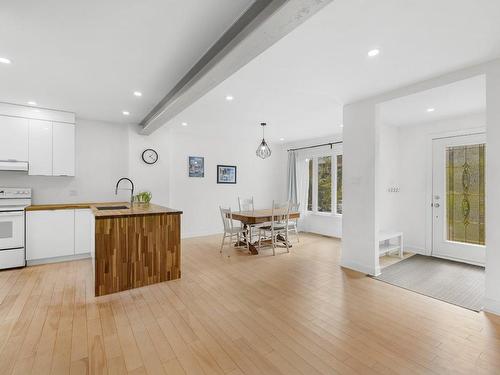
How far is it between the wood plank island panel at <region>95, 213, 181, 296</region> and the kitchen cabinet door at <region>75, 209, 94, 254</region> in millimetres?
1625

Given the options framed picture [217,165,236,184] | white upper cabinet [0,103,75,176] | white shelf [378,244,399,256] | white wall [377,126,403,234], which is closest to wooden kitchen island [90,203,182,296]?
white upper cabinet [0,103,75,176]

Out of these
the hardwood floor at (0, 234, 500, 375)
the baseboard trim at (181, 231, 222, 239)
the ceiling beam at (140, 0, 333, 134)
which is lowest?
the hardwood floor at (0, 234, 500, 375)

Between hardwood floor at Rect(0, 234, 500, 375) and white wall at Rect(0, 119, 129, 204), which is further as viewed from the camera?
white wall at Rect(0, 119, 129, 204)

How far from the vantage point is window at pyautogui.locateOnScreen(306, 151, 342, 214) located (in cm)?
641

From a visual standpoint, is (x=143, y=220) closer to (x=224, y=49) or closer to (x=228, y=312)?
(x=228, y=312)

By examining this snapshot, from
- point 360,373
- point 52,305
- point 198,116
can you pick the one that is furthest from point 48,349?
point 198,116

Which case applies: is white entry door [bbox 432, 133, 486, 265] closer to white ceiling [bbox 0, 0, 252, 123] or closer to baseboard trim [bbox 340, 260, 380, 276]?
baseboard trim [bbox 340, 260, 380, 276]

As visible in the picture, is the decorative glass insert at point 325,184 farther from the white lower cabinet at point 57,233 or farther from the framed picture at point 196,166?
the white lower cabinet at point 57,233

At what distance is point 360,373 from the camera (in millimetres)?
1751

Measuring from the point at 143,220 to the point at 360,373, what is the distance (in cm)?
277

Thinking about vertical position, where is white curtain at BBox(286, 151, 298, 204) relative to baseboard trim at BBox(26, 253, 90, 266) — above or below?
above

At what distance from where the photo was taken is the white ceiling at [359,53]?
1.85m

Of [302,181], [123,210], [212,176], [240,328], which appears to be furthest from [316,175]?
[240,328]

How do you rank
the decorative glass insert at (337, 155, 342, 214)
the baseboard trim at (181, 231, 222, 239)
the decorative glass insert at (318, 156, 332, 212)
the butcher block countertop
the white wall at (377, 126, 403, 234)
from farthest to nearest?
1. the decorative glass insert at (318, 156, 332, 212)
2. the decorative glass insert at (337, 155, 342, 214)
3. the baseboard trim at (181, 231, 222, 239)
4. the white wall at (377, 126, 403, 234)
5. the butcher block countertop
